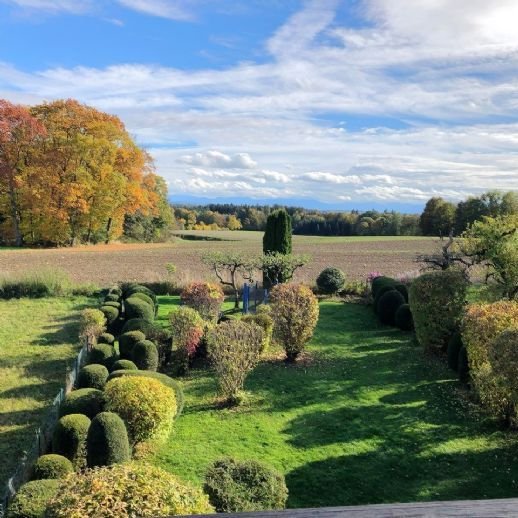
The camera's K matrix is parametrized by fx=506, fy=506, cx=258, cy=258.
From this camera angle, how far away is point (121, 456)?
7.01m

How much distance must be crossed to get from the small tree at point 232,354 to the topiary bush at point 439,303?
225 inches

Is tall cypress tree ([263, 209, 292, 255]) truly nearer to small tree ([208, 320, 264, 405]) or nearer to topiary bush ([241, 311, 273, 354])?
topiary bush ([241, 311, 273, 354])

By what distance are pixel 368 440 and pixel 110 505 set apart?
693 cm

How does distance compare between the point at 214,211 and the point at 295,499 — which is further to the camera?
the point at 214,211

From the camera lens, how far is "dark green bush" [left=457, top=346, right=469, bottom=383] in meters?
12.3

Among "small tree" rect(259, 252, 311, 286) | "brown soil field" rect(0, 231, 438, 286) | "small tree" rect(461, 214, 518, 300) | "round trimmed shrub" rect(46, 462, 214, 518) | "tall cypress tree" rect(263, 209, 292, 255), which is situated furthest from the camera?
"brown soil field" rect(0, 231, 438, 286)

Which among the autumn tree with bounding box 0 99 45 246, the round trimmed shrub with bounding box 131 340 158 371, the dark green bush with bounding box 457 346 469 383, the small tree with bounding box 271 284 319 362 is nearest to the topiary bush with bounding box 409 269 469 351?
the dark green bush with bounding box 457 346 469 383

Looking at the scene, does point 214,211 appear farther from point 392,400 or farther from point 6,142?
point 392,400

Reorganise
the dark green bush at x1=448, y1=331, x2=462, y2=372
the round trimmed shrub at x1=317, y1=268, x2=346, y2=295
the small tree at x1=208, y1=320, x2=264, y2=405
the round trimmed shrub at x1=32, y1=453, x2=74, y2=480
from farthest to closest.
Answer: the round trimmed shrub at x1=317, y1=268, x2=346, y2=295
the dark green bush at x1=448, y1=331, x2=462, y2=372
the small tree at x1=208, y1=320, x2=264, y2=405
the round trimmed shrub at x1=32, y1=453, x2=74, y2=480

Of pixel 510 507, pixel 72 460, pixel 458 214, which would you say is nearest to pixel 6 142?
pixel 72 460

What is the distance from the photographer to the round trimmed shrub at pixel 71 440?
7754 millimetres

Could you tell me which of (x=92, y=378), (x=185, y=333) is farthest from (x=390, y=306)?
(x=92, y=378)

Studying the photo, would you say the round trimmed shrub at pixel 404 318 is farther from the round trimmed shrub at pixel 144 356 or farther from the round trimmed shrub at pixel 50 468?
the round trimmed shrub at pixel 50 468

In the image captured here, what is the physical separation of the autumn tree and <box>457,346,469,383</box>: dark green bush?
40.5 meters
